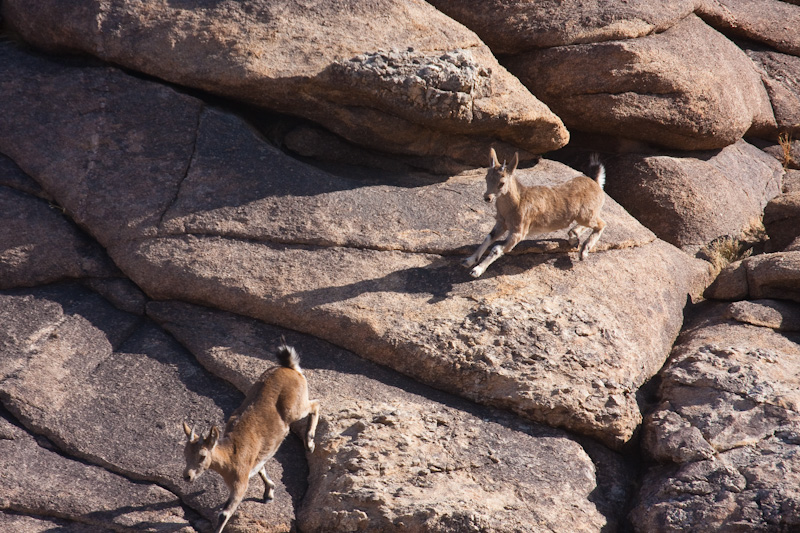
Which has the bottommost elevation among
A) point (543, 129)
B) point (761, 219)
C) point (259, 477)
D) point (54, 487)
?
point (54, 487)

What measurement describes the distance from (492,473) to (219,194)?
4.43 metres

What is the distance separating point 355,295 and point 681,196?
6033mm

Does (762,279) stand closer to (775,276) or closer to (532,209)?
(775,276)

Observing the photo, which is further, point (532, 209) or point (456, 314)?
point (532, 209)

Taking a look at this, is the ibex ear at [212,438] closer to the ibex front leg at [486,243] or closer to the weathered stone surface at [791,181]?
the ibex front leg at [486,243]

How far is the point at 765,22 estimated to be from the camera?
559 inches

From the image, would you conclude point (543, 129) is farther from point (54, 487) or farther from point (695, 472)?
point (54, 487)

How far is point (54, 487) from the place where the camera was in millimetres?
7082

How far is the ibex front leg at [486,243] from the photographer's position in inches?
346

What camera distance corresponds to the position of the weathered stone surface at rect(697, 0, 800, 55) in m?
14.0

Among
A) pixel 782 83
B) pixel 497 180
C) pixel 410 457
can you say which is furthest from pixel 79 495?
pixel 782 83

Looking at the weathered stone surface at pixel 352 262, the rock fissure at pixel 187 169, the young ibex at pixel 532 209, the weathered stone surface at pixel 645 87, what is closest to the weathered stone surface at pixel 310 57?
the rock fissure at pixel 187 169

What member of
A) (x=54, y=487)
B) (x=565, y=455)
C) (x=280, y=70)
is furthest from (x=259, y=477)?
(x=280, y=70)

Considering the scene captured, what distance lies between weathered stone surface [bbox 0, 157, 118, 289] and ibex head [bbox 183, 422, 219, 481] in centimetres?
296
